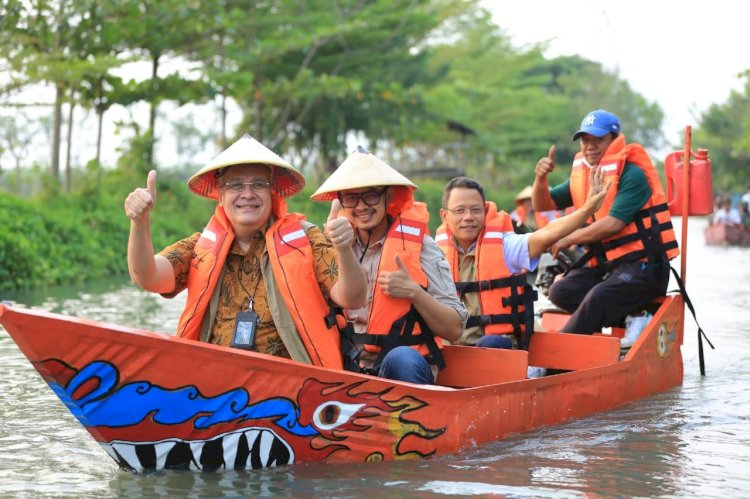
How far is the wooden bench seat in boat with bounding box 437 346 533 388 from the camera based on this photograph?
5277 millimetres

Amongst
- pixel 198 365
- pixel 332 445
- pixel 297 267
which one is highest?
pixel 297 267

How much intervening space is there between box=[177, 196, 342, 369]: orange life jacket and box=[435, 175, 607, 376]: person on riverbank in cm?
151

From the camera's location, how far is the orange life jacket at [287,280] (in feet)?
14.5

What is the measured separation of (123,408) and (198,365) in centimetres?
32

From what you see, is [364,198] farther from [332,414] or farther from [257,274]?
[332,414]

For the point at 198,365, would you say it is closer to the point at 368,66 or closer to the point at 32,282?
the point at 32,282

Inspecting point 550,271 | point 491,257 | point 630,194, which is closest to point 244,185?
point 491,257

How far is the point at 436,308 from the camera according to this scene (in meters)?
→ 4.71

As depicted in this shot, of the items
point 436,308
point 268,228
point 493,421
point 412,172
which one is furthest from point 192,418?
point 412,172

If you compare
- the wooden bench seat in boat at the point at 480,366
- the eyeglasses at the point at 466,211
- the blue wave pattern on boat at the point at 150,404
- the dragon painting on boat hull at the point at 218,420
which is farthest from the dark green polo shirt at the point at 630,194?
the blue wave pattern on boat at the point at 150,404

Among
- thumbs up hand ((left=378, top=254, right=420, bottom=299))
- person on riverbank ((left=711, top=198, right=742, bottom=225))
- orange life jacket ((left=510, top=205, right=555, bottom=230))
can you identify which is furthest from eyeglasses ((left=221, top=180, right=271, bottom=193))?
person on riverbank ((left=711, top=198, right=742, bottom=225))

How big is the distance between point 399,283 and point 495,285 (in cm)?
136

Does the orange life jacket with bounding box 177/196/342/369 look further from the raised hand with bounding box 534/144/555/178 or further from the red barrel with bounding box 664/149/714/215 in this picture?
the red barrel with bounding box 664/149/714/215

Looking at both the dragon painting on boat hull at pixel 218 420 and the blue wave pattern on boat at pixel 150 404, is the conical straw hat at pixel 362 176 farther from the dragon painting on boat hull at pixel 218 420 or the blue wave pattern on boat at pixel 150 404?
the blue wave pattern on boat at pixel 150 404
